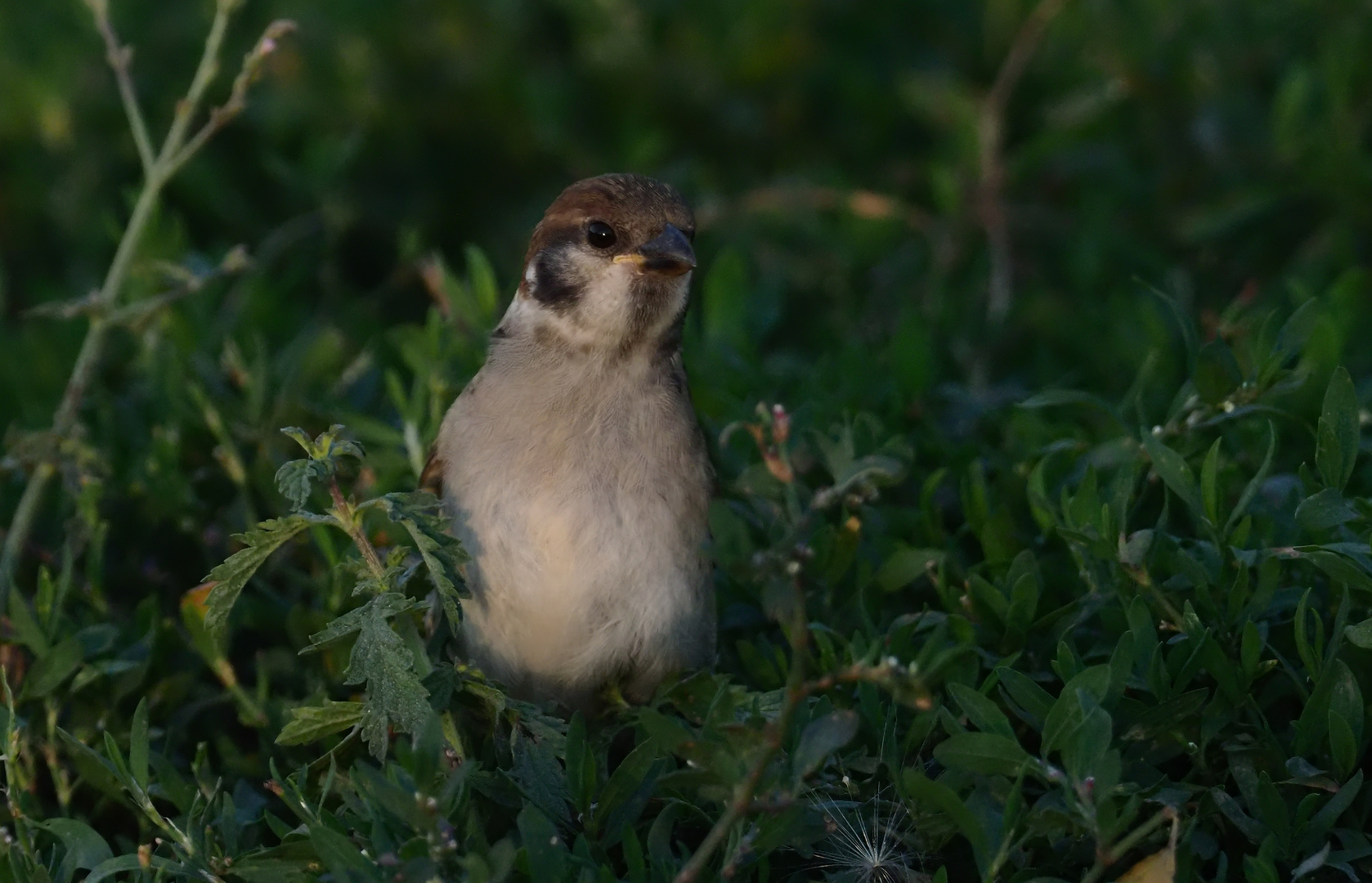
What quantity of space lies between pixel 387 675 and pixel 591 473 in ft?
2.84

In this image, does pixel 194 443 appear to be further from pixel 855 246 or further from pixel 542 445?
pixel 855 246

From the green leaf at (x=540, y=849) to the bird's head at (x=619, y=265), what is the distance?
1.28 meters

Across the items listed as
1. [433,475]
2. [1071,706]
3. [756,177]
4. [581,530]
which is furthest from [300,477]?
[756,177]

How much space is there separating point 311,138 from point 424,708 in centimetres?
371

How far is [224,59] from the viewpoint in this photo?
6.18 meters

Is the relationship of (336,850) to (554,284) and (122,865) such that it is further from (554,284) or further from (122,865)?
(554,284)

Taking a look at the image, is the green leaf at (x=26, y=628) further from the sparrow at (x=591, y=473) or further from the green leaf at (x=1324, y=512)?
the green leaf at (x=1324, y=512)

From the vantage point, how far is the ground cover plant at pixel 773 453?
104 inches

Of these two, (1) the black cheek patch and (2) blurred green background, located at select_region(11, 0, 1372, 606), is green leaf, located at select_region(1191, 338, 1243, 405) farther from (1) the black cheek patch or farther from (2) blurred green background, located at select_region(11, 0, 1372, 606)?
(1) the black cheek patch

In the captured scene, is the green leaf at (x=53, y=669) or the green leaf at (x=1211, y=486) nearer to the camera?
the green leaf at (x=1211, y=486)

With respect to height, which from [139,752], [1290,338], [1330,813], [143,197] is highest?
[143,197]

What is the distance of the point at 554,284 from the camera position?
3.62 m

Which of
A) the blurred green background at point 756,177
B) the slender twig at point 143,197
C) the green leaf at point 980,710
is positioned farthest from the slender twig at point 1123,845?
the slender twig at point 143,197

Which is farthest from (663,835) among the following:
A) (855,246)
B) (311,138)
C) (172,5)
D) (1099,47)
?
(172,5)
